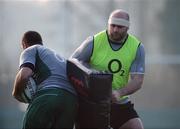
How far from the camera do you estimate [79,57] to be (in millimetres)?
9180

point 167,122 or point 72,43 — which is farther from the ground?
point 72,43

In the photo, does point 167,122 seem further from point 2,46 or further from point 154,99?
point 2,46

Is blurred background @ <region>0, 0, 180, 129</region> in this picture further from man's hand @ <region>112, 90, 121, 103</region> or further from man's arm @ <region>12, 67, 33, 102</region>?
man's arm @ <region>12, 67, 33, 102</region>

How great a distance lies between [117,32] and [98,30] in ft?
43.9

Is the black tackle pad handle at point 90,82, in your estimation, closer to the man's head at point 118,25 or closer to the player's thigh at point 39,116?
the player's thigh at point 39,116

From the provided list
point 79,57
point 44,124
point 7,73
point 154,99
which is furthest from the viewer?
point 154,99

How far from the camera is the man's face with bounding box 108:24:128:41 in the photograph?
9062 millimetres

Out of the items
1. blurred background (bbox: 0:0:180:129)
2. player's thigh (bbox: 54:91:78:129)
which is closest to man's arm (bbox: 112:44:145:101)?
player's thigh (bbox: 54:91:78:129)

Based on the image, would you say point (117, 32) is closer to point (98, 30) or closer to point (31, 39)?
point (31, 39)

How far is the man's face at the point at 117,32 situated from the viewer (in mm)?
9062

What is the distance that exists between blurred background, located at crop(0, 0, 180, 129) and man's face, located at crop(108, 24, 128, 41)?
1294 cm

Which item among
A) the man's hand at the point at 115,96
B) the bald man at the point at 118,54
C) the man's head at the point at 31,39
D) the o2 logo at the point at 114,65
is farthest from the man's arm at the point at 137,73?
the man's head at the point at 31,39

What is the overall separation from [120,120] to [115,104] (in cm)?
19

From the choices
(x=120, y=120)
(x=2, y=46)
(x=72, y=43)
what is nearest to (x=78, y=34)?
(x=72, y=43)
